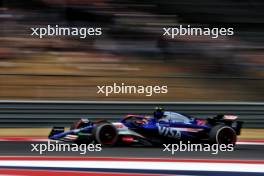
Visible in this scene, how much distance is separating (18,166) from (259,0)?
12.9 m

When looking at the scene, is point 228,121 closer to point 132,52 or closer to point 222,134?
point 222,134

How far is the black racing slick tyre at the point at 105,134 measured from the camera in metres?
8.02

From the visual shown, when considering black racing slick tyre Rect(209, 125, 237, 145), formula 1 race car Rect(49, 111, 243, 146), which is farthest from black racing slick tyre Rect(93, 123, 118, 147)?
black racing slick tyre Rect(209, 125, 237, 145)

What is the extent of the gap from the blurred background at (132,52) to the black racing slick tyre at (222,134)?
4427 mm

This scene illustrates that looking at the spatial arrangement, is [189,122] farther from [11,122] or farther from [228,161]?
[11,122]

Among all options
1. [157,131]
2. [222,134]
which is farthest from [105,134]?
[222,134]

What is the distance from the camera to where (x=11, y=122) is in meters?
11.1

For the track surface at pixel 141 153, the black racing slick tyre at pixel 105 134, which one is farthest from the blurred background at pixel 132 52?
the black racing slick tyre at pixel 105 134

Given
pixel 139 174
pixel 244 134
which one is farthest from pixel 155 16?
pixel 139 174

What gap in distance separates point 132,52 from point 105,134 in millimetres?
7341

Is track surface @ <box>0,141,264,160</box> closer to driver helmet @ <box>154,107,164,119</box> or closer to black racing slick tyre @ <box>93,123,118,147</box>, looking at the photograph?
black racing slick tyre @ <box>93,123,118,147</box>

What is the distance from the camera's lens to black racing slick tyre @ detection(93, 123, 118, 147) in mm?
8016

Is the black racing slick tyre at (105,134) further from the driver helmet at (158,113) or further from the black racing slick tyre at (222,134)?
the black racing slick tyre at (222,134)

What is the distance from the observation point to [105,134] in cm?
811
